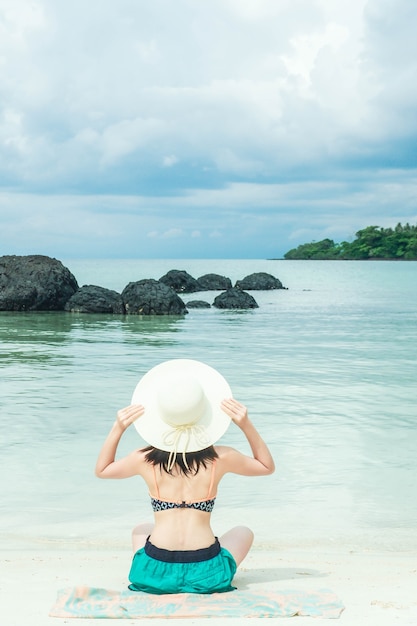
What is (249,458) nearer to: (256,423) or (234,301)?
(256,423)

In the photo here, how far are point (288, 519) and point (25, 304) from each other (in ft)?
70.2

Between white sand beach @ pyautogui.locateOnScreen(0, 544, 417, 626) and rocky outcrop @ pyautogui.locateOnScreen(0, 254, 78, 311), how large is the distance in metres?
21.8

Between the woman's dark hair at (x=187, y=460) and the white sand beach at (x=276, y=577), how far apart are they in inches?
27.7

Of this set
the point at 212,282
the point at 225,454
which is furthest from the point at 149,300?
the point at 225,454

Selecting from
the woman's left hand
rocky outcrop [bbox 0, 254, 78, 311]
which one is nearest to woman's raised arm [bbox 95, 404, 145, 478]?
the woman's left hand

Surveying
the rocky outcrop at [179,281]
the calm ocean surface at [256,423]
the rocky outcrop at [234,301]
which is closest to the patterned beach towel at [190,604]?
the calm ocean surface at [256,423]

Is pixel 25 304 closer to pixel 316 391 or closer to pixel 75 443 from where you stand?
pixel 316 391

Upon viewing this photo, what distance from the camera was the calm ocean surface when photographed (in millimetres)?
6723

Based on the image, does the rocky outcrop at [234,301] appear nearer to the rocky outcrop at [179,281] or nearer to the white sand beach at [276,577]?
the rocky outcrop at [179,281]

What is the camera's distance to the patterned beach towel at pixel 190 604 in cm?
388

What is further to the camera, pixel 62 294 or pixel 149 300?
pixel 62 294

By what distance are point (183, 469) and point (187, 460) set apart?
0.16ft

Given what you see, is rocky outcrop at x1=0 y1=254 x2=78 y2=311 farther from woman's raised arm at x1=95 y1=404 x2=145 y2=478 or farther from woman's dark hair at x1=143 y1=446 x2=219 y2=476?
woman's dark hair at x1=143 y1=446 x2=219 y2=476

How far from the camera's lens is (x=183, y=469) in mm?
4133
